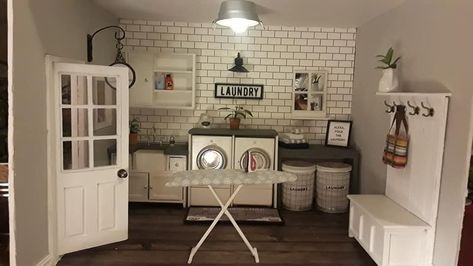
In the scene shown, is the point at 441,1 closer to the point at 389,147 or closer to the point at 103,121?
the point at 389,147

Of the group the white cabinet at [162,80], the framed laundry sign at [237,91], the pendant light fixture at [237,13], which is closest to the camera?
the pendant light fixture at [237,13]

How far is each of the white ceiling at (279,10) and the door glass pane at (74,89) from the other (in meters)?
1.17

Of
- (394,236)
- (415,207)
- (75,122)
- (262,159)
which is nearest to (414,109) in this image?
(415,207)

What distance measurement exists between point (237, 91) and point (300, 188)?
1567 mm

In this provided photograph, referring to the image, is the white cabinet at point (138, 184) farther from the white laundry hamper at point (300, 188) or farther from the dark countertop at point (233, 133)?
the white laundry hamper at point (300, 188)

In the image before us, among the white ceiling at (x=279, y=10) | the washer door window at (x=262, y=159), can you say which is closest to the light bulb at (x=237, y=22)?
the white ceiling at (x=279, y=10)

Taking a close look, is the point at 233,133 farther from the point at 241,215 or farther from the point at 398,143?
the point at 398,143

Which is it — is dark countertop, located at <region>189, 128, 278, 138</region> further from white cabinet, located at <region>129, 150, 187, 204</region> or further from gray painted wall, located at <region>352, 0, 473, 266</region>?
gray painted wall, located at <region>352, 0, 473, 266</region>

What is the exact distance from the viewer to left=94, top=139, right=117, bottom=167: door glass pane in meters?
3.46

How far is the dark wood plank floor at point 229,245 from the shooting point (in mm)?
3336

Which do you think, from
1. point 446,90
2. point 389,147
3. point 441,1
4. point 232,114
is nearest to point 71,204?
point 232,114

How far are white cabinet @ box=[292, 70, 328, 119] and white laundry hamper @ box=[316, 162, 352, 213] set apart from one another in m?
0.86

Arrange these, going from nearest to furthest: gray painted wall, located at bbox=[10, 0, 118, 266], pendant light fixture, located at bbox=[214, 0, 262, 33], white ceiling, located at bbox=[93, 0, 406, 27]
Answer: gray painted wall, located at bbox=[10, 0, 118, 266], pendant light fixture, located at bbox=[214, 0, 262, 33], white ceiling, located at bbox=[93, 0, 406, 27]

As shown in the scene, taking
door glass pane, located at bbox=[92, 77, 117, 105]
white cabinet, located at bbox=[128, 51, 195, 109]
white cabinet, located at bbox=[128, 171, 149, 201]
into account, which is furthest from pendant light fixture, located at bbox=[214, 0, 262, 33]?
white cabinet, located at bbox=[128, 171, 149, 201]
